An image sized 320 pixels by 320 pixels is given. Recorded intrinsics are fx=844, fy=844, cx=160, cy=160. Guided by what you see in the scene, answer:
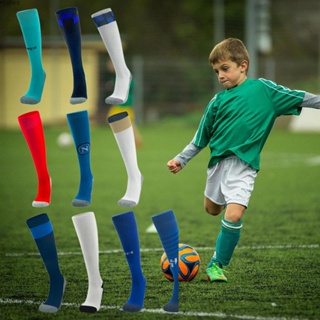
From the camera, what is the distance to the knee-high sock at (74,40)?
174 inches

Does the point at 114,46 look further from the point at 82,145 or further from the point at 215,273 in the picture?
the point at 215,273

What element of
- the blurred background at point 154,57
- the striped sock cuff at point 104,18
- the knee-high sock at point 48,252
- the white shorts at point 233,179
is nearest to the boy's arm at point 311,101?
the white shorts at point 233,179

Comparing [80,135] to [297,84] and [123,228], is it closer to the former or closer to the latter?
[123,228]

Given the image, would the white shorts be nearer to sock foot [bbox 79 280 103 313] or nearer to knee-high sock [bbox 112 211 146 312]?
knee-high sock [bbox 112 211 146 312]

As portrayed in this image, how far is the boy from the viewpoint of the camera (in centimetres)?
517

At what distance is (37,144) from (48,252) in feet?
1.90

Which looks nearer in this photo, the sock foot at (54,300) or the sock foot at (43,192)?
the sock foot at (54,300)

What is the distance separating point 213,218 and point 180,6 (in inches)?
1001

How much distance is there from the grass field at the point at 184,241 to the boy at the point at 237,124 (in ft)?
1.54

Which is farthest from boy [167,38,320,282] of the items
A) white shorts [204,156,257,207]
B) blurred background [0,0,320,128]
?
blurred background [0,0,320,128]

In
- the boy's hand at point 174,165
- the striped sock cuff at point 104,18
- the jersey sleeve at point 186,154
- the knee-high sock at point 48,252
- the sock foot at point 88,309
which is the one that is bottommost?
the sock foot at point 88,309

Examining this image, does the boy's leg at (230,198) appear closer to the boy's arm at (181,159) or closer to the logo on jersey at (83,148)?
the boy's arm at (181,159)

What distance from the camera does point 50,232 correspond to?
14.6ft

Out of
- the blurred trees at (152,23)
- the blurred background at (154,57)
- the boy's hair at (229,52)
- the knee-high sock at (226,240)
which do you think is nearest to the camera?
the boy's hair at (229,52)
